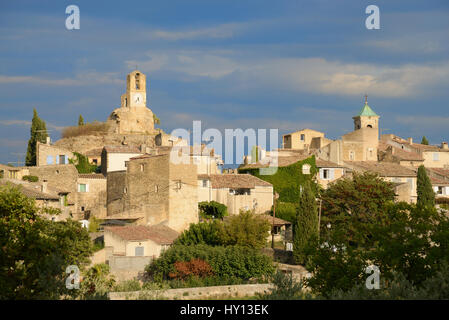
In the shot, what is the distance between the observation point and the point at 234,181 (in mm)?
54812

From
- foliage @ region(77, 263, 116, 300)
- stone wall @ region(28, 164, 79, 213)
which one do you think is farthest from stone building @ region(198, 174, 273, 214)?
foliage @ region(77, 263, 116, 300)

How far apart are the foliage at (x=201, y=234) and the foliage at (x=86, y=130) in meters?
34.4

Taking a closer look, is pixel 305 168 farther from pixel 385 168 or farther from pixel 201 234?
pixel 201 234

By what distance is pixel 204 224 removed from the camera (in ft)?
151

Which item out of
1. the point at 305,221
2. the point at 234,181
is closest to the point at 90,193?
the point at 234,181

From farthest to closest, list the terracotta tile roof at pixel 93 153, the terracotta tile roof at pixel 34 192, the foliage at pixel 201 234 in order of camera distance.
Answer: the terracotta tile roof at pixel 93 153
the terracotta tile roof at pixel 34 192
the foliage at pixel 201 234

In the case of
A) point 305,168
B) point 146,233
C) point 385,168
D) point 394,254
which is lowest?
point 394,254

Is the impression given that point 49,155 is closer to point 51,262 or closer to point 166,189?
point 166,189

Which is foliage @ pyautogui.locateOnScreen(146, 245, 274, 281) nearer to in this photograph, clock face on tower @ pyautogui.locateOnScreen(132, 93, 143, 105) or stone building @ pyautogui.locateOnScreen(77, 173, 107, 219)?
stone building @ pyautogui.locateOnScreen(77, 173, 107, 219)

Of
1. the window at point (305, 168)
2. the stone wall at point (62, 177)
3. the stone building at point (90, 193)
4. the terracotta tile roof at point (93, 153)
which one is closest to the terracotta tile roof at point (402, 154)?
the window at point (305, 168)

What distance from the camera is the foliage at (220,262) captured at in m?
40.5

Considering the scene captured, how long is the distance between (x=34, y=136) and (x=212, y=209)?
96.7 ft

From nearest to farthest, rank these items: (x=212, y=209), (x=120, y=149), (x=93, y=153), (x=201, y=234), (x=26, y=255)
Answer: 1. (x=26, y=255)
2. (x=201, y=234)
3. (x=212, y=209)
4. (x=120, y=149)
5. (x=93, y=153)

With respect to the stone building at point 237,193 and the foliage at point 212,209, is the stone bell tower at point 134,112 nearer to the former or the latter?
the stone building at point 237,193
